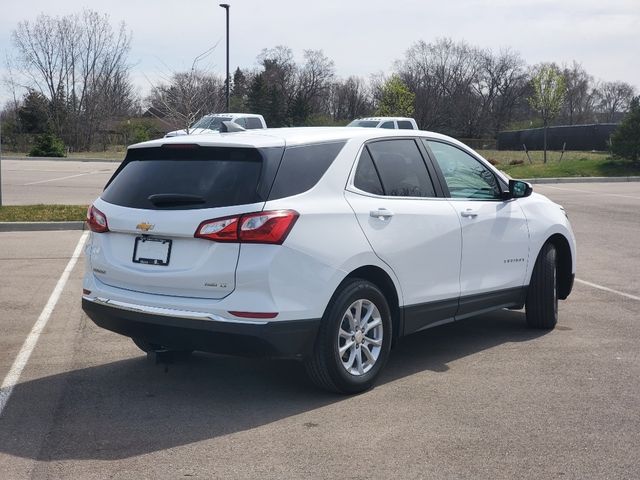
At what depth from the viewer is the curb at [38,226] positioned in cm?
1382

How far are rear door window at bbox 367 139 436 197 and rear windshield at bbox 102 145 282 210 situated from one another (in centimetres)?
96

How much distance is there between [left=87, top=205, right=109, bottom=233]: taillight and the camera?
5461 mm

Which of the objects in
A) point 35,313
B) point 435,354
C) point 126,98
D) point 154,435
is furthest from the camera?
point 126,98

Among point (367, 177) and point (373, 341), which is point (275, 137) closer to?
point (367, 177)

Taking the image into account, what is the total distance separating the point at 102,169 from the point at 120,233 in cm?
2851

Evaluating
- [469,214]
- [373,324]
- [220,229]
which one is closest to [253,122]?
[469,214]

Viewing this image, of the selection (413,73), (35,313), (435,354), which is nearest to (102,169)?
(35,313)

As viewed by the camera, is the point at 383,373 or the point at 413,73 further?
the point at 413,73

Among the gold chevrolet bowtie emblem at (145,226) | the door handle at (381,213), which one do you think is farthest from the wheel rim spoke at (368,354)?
the gold chevrolet bowtie emblem at (145,226)

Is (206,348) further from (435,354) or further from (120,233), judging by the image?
(435,354)

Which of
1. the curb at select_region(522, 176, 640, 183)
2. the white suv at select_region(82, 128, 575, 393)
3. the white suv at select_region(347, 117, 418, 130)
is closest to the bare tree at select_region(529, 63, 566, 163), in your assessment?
the curb at select_region(522, 176, 640, 183)

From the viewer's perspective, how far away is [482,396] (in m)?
5.39

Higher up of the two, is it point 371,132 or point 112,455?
point 371,132

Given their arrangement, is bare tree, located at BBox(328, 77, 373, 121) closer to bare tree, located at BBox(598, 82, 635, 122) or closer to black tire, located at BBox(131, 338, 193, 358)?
bare tree, located at BBox(598, 82, 635, 122)
